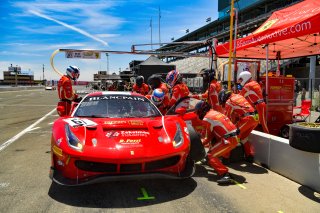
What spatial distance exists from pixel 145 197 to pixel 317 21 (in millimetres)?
4597

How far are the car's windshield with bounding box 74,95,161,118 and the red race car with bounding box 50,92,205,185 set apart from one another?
0.13 meters

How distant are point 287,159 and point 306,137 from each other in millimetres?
811

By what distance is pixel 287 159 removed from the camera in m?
4.74

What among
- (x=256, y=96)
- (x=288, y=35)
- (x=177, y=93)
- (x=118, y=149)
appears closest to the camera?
(x=118, y=149)

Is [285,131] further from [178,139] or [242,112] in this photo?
[178,139]

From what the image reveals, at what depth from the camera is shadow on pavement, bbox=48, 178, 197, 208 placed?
3.65 meters

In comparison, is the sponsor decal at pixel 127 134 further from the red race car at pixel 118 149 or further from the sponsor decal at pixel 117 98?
the sponsor decal at pixel 117 98

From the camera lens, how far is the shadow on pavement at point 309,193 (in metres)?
3.93

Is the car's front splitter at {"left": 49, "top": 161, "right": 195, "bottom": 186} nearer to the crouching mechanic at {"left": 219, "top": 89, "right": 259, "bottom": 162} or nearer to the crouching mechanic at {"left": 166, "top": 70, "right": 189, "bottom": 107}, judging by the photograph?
the crouching mechanic at {"left": 219, "top": 89, "right": 259, "bottom": 162}

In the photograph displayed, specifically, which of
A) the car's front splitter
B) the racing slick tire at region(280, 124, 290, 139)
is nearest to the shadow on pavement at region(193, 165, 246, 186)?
the car's front splitter

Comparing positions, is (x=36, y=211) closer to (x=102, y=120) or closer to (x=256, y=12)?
(x=102, y=120)

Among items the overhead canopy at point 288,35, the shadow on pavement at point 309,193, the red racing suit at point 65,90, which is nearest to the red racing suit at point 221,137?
the shadow on pavement at point 309,193

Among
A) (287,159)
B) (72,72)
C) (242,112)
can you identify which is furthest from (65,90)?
(287,159)

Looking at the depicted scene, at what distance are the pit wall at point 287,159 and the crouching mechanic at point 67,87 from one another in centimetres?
404
